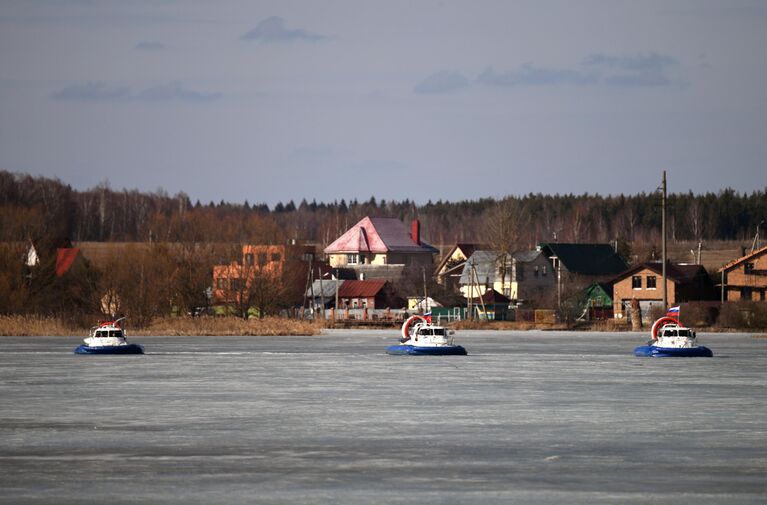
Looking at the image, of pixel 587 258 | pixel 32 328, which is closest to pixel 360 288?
pixel 587 258

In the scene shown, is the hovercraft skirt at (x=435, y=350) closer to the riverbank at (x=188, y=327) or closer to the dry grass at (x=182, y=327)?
the riverbank at (x=188, y=327)

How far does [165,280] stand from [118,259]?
4668 millimetres

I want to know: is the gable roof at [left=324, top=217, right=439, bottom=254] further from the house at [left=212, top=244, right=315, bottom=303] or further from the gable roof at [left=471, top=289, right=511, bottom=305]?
the house at [left=212, top=244, right=315, bottom=303]

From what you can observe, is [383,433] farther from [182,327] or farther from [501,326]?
[501,326]

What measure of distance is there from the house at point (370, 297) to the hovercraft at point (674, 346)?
7077 cm

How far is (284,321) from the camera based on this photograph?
87.5 meters

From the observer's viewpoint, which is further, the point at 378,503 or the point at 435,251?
the point at 435,251

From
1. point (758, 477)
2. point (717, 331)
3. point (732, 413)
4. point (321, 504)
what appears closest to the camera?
point (321, 504)

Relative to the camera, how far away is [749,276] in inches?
4208

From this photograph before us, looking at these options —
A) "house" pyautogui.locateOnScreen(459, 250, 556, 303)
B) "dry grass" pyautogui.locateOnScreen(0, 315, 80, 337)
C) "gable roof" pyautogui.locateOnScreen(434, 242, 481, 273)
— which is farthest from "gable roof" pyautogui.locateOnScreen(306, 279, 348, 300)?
"dry grass" pyautogui.locateOnScreen(0, 315, 80, 337)

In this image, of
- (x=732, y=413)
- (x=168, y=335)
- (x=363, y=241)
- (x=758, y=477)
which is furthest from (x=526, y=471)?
(x=363, y=241)

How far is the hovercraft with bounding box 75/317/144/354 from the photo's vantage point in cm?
5766

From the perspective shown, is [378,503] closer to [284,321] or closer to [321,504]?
[321,504]

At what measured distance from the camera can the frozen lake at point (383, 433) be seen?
19.3 meters
